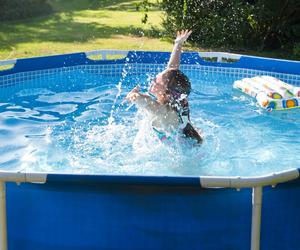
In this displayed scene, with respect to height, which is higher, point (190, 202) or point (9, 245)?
point (190, 202)

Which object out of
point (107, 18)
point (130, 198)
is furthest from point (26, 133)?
point (107, 18)

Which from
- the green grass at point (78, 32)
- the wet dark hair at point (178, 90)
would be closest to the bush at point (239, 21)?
the green grass at point (78, 32)

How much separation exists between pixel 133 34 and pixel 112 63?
16.3 ft

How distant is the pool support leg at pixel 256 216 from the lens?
2.73m

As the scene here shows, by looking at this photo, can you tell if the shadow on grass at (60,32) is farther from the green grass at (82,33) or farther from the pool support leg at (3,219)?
the pool support leg at (3,219)

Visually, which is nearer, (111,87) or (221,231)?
(221,231)

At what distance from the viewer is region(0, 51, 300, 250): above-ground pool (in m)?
2.87

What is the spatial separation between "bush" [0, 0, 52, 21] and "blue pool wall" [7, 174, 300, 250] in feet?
45.9

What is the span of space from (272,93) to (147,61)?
2.47 meters

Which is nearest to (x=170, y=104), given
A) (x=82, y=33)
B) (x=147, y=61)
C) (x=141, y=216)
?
(x=141, y=216)

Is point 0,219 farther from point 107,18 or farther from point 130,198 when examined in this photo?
point 107,18

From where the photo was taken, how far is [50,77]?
8016 millimetres

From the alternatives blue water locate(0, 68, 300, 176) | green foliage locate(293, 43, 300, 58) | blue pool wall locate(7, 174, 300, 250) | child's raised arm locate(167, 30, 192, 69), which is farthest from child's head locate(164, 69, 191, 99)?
green foliage locate(293, 43, 300, 58)

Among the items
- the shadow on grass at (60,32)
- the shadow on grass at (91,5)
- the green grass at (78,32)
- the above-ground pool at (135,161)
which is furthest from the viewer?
the shadow on grass at (91,5)
